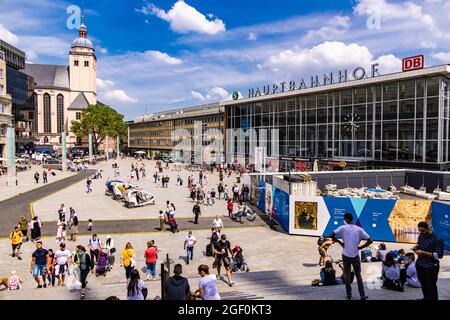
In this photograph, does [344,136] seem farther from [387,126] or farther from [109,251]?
[109,251]

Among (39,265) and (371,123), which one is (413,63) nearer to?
(371,123)

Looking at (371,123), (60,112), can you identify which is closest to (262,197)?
(371,123)

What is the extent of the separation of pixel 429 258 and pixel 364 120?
41.5 m

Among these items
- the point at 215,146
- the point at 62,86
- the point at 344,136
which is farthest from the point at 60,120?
the point at 344,136

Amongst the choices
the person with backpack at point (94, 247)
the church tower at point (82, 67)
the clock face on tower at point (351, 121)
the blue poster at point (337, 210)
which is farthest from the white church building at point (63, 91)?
the person with backpack at point (94, 247)

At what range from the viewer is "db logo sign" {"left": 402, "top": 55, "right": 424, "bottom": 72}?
39263 mm

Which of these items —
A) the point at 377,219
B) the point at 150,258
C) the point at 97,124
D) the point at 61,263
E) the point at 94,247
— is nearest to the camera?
the point at 61,263

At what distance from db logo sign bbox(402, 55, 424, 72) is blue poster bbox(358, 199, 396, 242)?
85.7ft

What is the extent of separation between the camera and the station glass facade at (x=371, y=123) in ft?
127

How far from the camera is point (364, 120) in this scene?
1774 inches

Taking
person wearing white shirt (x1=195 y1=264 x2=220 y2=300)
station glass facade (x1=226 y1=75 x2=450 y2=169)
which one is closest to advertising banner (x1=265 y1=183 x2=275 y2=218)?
person wearing white shirt (x1=195 y1=264 x2=220 y2=300)

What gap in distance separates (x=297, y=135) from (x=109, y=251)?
43.3 m

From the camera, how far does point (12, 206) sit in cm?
2997

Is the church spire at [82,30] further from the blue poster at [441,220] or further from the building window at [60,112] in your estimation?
the blue poster at [441,220]
